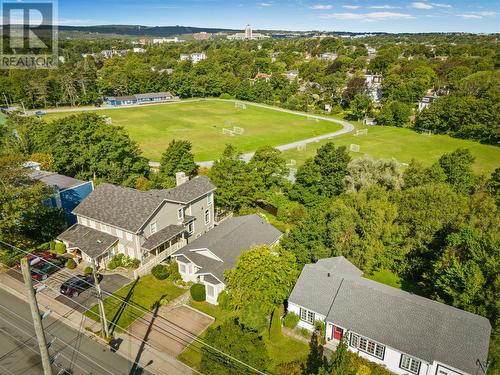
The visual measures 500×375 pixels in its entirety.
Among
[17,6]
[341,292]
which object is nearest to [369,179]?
[341,292]

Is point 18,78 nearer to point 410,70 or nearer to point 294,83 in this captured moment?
point 294,83

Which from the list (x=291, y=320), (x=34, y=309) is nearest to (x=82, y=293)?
(x=291, y=320)

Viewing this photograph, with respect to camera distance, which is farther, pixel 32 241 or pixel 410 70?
pixel 410 70

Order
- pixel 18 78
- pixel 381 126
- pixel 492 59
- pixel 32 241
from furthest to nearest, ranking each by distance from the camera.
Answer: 1. pixel 492 59
2. pixel 18 78
3. pixel 381 126
4. pixel 32 241

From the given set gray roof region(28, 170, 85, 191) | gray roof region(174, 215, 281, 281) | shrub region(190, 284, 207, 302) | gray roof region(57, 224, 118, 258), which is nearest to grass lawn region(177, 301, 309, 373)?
shrub region(190, 284, 207, 302)

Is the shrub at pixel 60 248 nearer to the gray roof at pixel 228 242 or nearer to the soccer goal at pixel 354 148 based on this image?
the gray roof at pixel 228 242

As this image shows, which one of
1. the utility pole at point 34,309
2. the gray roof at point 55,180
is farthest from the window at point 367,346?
the gray roof at point 55,180

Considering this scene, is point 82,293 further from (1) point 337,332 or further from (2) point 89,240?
(1) point 337,332

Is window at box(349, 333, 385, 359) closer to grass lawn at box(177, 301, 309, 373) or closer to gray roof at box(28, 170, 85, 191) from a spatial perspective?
grass lawn at box(177, 301, 309, 373)
